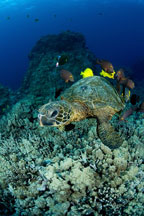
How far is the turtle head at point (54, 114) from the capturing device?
73.6 inches

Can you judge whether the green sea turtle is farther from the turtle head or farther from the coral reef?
the coral reef

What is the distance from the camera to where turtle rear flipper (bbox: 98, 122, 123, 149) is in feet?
6.81

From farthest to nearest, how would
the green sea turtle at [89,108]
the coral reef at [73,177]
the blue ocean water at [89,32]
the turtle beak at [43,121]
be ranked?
1. the blue ocean water at [89,32]
2. the green sea turtle at [89,108]
3. the turtle beak at [43,121]
4. the coral reef at [73,177]

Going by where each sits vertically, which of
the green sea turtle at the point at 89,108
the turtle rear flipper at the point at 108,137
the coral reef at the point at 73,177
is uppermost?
the green sea turtle at the point at 89,108

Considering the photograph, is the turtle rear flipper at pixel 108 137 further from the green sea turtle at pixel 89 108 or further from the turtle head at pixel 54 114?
the turtle head at pixel 54 114

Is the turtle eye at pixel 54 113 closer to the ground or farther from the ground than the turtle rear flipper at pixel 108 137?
farther from the ground

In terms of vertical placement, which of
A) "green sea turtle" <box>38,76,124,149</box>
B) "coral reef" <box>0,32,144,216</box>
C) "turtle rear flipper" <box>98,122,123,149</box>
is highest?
"green sea turtle" <box>38,76,124,149</box>

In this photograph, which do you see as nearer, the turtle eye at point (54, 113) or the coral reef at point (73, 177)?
the coral reef at point (73, 177)

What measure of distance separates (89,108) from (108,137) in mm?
670

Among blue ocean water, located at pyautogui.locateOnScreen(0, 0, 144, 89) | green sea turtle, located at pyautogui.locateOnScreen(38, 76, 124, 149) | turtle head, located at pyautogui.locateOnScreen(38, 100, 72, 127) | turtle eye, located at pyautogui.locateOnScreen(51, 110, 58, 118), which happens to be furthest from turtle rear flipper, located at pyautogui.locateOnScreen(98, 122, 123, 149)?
blue ocean water, located at pyautogui.locateOnScreen(0, 0, 144, 89)

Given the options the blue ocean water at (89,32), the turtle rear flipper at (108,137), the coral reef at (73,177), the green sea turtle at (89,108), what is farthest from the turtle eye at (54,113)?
the blue ocean water at (89,32)

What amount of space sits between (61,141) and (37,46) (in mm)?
14783

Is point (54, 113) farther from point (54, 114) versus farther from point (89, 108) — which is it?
point (89, 108)

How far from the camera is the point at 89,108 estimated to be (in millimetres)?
2584
